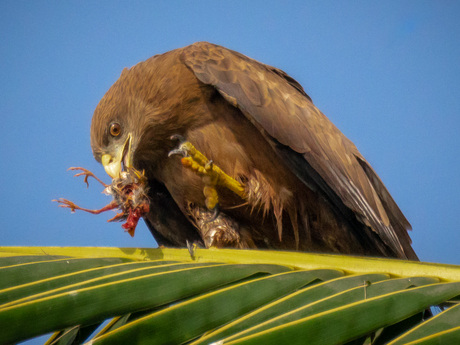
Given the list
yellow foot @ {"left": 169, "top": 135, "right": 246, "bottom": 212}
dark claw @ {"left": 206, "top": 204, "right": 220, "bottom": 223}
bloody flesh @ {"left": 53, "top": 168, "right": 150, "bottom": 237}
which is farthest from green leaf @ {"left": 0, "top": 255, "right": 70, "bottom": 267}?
dark claw @ {"left": 206, "top": 204, "right": 220, "bottom": 223}

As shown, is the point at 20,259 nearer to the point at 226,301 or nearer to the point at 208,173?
the point at 226,301

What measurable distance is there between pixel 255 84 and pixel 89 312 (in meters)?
1.24

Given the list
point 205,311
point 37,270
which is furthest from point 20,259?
point 205,311

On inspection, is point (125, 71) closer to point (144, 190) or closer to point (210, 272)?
point (144, 190)

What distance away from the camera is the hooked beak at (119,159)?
6.26 feet

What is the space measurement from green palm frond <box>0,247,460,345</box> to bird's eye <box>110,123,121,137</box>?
971 millimetres

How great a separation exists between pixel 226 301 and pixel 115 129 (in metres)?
1.32

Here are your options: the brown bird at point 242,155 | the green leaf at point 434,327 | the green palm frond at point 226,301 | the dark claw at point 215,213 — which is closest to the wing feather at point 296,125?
the brown bird at point 242,155

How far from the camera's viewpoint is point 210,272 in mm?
933

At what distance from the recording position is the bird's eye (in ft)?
6.43

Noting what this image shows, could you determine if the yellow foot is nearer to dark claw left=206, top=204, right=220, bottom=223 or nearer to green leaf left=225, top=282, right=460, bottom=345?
dark claw left=206, top=204, right=220, bottom=223

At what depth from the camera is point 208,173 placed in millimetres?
1705

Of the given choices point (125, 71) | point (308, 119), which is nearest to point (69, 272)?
point (308, 119)

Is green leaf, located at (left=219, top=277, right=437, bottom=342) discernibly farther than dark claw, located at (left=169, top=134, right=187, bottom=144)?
No
